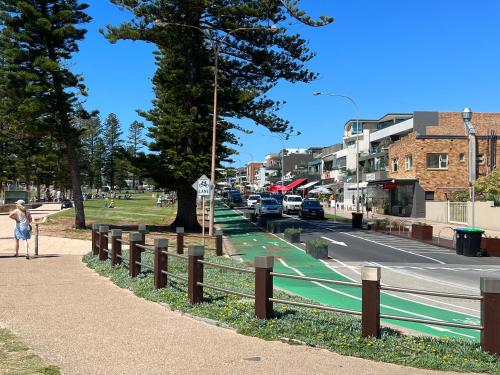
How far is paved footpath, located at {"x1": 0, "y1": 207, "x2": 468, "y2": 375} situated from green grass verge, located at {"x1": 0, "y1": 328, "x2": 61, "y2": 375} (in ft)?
0.52

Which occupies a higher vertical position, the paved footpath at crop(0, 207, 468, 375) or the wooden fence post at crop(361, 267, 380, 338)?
the wooden fence post at crop(361, 267, 380, 338)

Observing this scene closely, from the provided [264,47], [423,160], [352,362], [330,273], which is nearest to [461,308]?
[330,273]

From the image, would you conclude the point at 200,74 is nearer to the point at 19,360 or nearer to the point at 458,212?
the point at 458,212

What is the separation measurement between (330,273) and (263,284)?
10.7 meters

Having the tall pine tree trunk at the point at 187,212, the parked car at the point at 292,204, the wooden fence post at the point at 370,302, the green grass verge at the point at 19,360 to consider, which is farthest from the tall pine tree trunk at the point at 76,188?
the parked car at the point at 292,204

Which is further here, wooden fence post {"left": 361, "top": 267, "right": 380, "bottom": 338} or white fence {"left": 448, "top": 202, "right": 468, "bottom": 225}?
white fence {"left": 448, "top": 202, "right": 468, "bottom": 225}

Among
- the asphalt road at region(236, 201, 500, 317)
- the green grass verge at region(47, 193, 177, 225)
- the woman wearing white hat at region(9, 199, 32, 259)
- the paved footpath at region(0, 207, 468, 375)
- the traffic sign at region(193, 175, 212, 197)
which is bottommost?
the asphalt road at region(236, 201, 500, 317)

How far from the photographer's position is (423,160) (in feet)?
168

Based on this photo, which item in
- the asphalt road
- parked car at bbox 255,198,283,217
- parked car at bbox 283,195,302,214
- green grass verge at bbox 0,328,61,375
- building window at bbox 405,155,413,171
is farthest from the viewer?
parked car at bbox 283,195,302,214

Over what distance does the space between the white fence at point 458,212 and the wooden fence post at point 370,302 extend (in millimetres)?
35553

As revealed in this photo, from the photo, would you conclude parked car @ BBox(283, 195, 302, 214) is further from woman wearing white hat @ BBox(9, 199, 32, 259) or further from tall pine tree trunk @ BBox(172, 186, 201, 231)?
woman wearing white hat @ BBox(9, 199, 32, 259)

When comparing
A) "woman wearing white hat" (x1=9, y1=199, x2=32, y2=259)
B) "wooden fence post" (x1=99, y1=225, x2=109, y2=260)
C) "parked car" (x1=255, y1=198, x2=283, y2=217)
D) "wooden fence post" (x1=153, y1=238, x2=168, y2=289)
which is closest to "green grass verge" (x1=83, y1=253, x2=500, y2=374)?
"wooden fence post" (x1=153, y1=238, x2=168, y2=289)

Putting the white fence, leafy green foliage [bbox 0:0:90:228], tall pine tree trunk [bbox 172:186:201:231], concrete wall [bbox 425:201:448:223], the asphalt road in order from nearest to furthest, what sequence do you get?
1. the asphalt road
2. leafy green foliage [bbox 0:0:90:228]
3. tall pine tree trunk [bbox 172:186:201:231]
4. the white fence
5. concrete wall [bbox 425:201:448:223]

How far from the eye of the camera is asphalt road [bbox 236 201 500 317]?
15.7m
